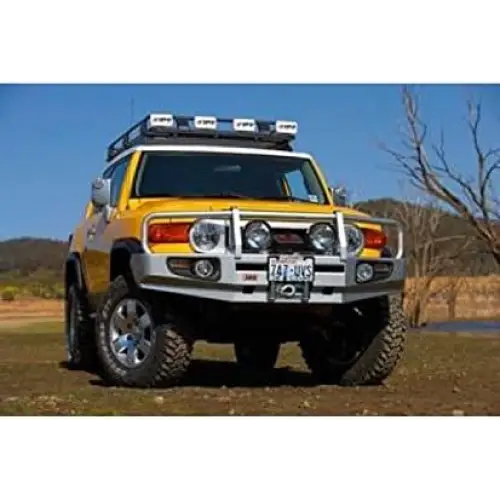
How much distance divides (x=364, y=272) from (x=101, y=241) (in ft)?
6.10

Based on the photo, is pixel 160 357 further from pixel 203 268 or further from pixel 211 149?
pixel 211 149

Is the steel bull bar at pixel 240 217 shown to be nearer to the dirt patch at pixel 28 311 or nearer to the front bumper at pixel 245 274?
the front bumper at pixel 245 274

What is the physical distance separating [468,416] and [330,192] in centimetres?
234

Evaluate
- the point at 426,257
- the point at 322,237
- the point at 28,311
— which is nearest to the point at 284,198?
the point at 322,237

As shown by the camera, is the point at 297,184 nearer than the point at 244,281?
No

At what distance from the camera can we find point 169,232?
20.1 ft

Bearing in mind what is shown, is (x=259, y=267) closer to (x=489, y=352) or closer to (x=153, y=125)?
(x=153, y=125)

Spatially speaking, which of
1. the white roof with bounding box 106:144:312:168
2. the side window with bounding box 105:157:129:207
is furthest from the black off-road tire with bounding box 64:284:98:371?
the white roof with bounding box 106:144:312:168

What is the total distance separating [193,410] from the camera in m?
5.63

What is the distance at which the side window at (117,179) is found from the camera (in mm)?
7270

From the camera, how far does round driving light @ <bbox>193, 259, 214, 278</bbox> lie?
6020 mm

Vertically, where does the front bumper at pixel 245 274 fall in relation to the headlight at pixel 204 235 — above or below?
below


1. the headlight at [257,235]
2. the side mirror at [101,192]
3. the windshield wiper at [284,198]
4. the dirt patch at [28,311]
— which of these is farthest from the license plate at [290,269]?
the dirt patch at [28,311]
